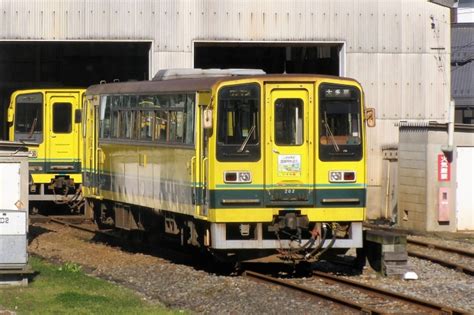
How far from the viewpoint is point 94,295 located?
13898 mm

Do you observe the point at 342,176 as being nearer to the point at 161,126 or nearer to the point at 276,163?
the point at 276,163

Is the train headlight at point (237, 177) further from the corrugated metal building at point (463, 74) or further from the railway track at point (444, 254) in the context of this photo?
the corrugated metal building at point (463, 74)

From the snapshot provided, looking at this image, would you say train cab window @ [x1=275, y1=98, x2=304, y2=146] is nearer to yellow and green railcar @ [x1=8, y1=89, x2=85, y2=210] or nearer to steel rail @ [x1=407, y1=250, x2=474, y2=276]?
steel rail @ [x1=407, y1=250, x2=474, y2=276]

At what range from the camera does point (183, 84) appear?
16922 millimetres

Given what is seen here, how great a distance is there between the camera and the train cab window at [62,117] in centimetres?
2802

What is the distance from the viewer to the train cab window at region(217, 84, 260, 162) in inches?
613

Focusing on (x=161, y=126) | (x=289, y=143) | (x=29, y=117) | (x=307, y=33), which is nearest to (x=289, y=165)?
(x=289, y=143)

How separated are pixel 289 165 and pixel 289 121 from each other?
0.61 metres

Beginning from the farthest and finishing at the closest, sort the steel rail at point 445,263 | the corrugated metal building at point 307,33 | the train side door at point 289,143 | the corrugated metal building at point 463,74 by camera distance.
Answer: the corrugated metal building at point 463,74, the corrugated metal building at point 307,33, the steel rail at point 445,263, the train side door at point 289,143

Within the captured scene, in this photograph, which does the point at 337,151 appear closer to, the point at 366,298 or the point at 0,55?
the point at 366,298

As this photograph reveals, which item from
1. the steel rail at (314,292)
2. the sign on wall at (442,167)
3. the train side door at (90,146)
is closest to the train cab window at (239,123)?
the steel rail at (314,292)

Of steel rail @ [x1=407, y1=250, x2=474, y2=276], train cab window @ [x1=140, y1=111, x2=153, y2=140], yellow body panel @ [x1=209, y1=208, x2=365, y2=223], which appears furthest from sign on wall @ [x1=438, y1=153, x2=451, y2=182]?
yellow body panel @ [x1=209, y1=208, x2=365, y2=223]

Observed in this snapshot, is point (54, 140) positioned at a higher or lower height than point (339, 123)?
lower

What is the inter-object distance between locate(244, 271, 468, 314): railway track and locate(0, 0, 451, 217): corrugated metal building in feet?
39.8
